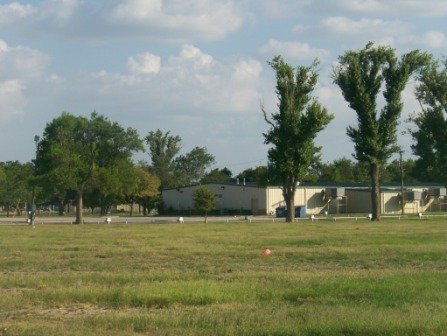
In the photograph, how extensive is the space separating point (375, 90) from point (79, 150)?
27.0m

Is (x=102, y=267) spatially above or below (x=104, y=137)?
below

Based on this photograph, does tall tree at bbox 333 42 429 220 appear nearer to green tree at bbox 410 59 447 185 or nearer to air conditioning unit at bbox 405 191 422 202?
green tree at bbox 410 59 447 185

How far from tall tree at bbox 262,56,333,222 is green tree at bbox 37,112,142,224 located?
13648 mm

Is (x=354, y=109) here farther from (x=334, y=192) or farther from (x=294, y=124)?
(x=334, y=192)

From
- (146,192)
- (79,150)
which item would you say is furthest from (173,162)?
(79,150)

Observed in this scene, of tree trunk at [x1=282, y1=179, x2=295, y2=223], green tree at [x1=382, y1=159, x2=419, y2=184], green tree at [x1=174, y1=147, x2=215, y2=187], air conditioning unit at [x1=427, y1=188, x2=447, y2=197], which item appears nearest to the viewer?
tree trunk at [x1=282, y1=179, x2=295, y2=223]

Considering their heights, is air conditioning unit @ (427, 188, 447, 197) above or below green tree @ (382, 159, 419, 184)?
below

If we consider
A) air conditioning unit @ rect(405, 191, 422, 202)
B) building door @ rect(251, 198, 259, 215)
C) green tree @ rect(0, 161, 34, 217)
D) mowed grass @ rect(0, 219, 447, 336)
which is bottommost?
mowed grass @ rect(0, 219, 447, 336)

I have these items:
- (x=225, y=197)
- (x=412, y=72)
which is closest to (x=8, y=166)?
(x=225, y=197)

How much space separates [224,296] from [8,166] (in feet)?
369

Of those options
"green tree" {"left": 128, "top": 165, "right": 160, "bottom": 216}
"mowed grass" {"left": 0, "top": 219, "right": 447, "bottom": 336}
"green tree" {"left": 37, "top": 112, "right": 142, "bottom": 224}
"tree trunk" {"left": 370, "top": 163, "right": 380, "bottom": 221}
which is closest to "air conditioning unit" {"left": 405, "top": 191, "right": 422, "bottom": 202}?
"tree trunk" {"left": 370, "top": 163, "right": 380, "bottom": 221}

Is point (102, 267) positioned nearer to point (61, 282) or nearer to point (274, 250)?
point (61, 282)

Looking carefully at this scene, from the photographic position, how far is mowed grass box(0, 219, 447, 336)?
12.0m

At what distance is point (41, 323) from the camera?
12602 millimetres
